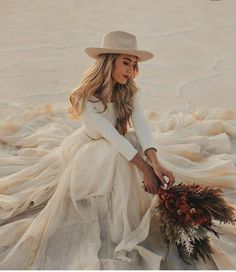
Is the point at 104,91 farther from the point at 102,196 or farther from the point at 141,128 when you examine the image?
the point at 102,196

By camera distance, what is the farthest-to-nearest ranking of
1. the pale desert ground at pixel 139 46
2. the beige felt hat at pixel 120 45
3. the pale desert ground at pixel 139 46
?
the pale desert ground at pixel 139 46
the pale desert ground at pixel 139 46
the beige felt hat at pixel 120 45

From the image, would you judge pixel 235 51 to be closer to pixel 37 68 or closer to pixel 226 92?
pixel 226 92

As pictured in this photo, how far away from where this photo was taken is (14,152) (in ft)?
10.2

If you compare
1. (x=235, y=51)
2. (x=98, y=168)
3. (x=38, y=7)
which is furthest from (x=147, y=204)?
(x=38, y=7)

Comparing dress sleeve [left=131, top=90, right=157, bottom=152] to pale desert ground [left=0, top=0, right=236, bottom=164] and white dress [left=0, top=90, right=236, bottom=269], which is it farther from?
pale desert ground [left=0, top=0, right=236, bottom=164]

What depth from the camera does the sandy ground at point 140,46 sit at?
4336mm

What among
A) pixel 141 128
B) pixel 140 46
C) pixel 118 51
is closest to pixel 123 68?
pixel 118 51

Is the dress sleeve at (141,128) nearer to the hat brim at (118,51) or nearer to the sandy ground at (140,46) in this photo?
the hat brim at (118,51)

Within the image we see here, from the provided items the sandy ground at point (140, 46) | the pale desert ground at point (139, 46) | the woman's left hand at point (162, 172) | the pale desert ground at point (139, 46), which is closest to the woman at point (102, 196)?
the woman's left hand at point (162, 172)

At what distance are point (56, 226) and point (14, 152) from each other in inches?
40.7

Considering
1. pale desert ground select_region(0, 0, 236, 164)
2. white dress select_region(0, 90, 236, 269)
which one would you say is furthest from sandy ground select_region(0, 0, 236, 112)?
white dress select_region(0, 90, 236, 269)

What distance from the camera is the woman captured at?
2057mm

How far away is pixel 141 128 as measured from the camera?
2.31 meters

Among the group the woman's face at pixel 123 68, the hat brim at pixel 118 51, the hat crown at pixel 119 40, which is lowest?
the woman's face at pixel 123 68
